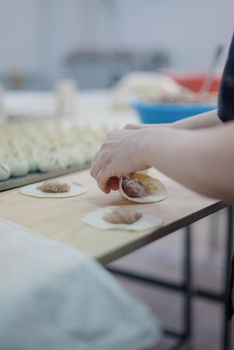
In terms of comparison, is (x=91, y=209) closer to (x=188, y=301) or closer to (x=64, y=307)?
(x=64, y=307)

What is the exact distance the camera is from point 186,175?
71 centimetres

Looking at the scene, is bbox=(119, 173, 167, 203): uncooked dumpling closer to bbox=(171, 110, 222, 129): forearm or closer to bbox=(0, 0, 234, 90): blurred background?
bbox=(171, 110, 222, 129): forearm

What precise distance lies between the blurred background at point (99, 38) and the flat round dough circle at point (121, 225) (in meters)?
4.01

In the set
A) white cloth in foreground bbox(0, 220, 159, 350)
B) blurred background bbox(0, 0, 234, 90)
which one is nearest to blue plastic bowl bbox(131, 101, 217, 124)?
white cloth in foreground bbox(0, 220, 159, 350)

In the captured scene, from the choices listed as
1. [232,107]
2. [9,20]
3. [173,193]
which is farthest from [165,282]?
[9,20]

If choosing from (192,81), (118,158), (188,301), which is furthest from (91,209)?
(192,81)

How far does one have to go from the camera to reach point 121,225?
729 millimetres

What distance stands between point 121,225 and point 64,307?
20 centimetres

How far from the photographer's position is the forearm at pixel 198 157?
0.66 metres

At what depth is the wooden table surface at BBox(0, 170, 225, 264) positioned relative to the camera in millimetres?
671

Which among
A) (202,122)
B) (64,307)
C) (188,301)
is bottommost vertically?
(188,301)

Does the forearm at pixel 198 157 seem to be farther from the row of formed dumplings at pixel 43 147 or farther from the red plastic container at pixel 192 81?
the red plastic container at pixel 192 81

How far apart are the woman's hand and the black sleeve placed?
14 centimetres

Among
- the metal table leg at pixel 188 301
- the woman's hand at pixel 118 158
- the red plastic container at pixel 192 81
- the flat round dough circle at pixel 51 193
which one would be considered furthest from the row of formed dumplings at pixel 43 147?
the red plastic container at pixel 192 81
